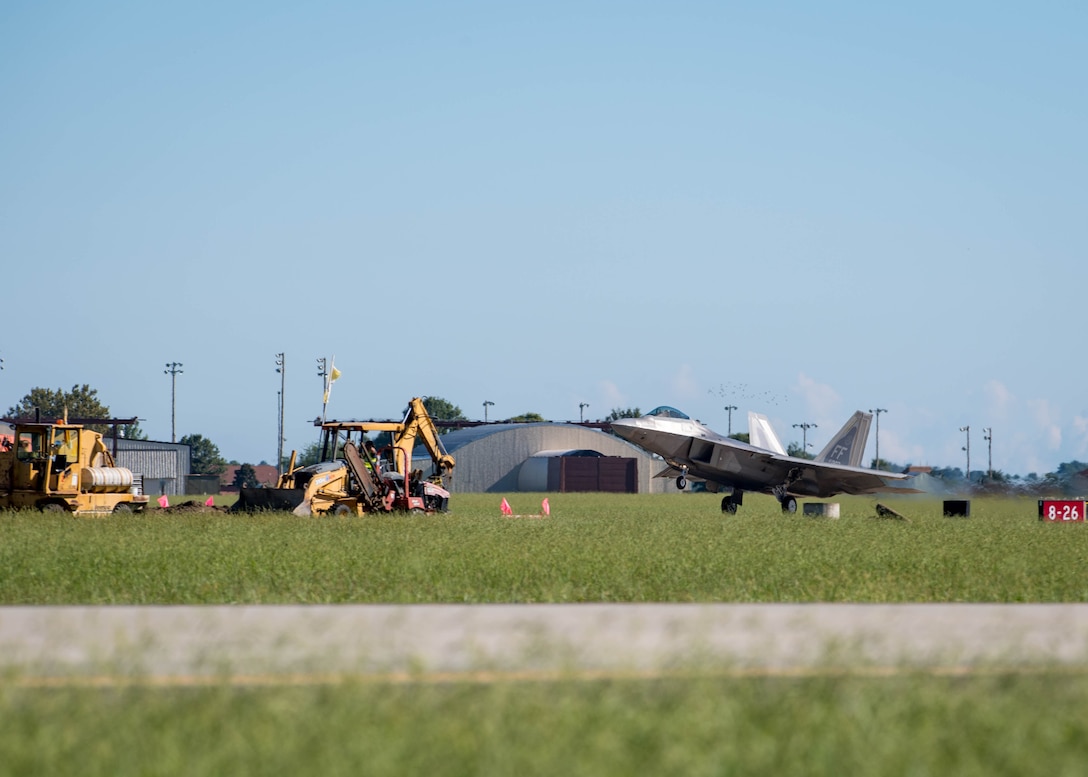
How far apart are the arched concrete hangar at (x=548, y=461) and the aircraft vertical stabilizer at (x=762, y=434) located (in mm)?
52971

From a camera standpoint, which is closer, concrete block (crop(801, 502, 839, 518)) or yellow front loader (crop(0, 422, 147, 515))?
yellow front loader (crop(0, 422, 147, 515))

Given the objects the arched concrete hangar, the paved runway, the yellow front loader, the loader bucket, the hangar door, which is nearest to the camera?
the paved runway

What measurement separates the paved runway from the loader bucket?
834 inches

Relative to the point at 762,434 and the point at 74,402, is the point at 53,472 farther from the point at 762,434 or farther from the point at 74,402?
the point at 74,402

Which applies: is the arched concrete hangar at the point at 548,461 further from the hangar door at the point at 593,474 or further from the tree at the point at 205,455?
the tree at the point at 205,455

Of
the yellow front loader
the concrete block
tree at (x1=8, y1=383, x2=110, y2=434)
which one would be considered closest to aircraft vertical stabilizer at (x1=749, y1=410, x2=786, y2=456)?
the concrete block

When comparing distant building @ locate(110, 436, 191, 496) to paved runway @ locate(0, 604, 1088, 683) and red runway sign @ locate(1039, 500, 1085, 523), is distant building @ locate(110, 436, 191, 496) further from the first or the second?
paved runway @ locate(0, 604, 1088, 683)

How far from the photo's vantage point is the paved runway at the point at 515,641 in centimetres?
677

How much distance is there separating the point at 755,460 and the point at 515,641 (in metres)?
38.4

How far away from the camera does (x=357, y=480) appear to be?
3164cm

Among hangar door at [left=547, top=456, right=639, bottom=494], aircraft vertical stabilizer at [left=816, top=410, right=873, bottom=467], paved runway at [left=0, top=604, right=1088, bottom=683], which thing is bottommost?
hangar door at [left=547, top=456, right=639, bottom=494]

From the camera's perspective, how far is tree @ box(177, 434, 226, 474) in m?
147

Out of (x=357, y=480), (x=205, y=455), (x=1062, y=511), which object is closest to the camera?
(x=357, y=480)

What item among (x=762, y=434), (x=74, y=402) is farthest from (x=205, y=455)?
(x=762, y=434)
